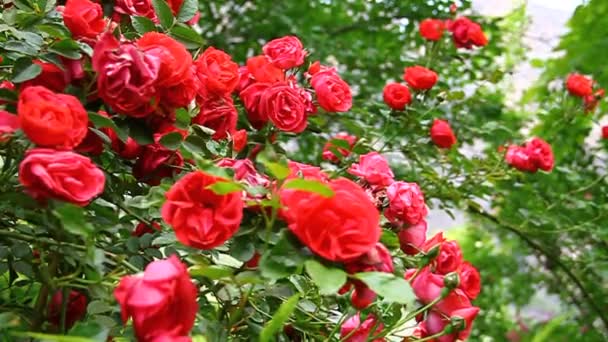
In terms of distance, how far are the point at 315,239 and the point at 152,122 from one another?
0.24 metres

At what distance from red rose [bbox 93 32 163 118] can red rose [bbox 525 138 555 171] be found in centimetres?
109

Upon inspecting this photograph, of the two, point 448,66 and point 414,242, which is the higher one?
point 414,242

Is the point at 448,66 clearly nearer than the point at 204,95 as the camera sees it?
No

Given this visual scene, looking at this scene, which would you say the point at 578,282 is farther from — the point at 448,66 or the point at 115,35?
the point at 115,35

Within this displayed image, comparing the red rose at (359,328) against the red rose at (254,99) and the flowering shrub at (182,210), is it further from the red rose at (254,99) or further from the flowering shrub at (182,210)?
the red rose at (254,99)

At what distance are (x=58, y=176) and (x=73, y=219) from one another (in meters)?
0.03

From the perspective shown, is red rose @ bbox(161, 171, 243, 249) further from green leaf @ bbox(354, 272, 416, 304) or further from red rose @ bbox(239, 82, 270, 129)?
red rose @ bbox(239, 82, 270, 129)

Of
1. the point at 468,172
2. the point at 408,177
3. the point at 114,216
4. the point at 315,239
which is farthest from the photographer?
the point at 468,172

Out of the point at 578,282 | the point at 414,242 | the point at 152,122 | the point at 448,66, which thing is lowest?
the point at 578,282

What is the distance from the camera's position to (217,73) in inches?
29.6

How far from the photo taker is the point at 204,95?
2.48 feet

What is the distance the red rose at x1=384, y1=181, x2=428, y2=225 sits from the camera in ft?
2.43

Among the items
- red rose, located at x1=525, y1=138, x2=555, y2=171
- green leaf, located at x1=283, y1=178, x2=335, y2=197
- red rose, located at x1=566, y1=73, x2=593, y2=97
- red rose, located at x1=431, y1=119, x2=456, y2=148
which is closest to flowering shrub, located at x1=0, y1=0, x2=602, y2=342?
green leaf, located at x1=283, y1=178, x2=335, y2=197

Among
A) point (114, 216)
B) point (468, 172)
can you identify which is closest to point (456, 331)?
point (114, 216)
